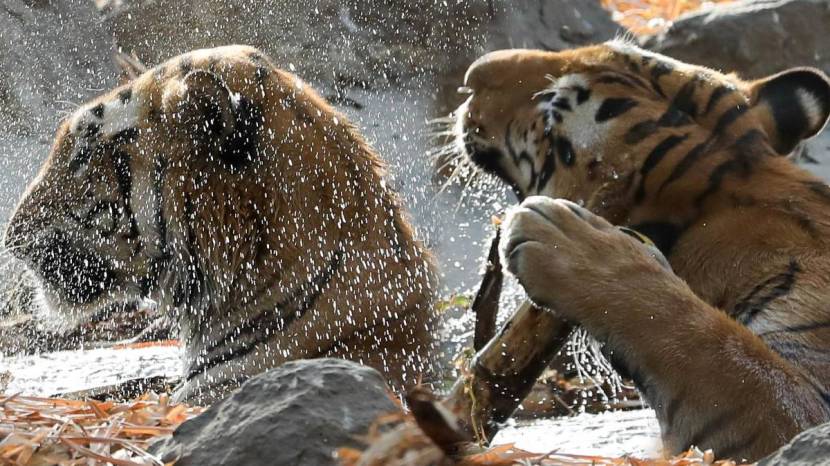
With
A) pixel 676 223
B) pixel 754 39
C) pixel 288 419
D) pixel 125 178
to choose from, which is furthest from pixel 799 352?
pixel 754 39

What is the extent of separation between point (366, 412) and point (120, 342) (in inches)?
191

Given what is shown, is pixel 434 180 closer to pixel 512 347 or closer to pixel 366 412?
pixel 512 347

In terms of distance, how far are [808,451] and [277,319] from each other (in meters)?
1.91

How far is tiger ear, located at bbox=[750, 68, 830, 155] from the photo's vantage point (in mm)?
3227

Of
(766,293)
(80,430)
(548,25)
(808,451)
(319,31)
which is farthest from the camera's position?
(548,25)

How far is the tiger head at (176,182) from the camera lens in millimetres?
3244

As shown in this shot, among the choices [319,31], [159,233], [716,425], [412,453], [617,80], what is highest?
[412,453]

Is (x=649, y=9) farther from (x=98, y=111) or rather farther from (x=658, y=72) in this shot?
(x=98, y=111)

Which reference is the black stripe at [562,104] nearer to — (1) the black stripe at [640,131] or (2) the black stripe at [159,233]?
(1) the black stripe at [640,131]

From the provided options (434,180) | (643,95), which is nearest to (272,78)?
(643,95)

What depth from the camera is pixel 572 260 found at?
2662 mm

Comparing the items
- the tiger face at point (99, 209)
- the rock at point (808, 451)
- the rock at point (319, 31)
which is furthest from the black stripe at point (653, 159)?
the rock at point (319, 31)

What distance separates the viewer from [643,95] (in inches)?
126

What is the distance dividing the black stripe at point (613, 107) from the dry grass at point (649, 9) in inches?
322
